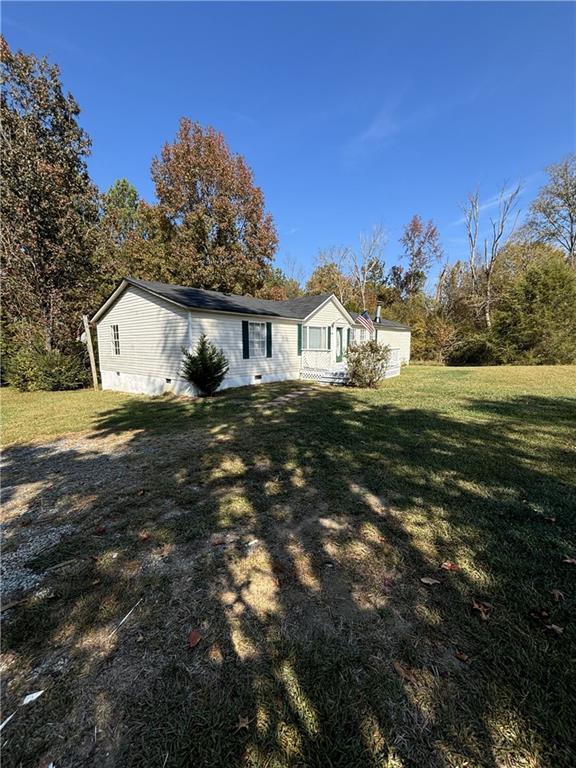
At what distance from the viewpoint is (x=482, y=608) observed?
2080mm

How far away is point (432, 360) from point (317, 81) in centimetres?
2085

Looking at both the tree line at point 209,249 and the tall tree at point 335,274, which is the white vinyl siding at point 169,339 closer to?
the tree line at point 209,249

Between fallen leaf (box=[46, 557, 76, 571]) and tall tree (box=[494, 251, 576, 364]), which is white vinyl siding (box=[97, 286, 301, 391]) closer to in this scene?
fallen leaf (box=[46, 557, 76, 571])

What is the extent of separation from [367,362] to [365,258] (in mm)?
25290

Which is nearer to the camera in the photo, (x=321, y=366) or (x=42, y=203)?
(x=42, y=203)

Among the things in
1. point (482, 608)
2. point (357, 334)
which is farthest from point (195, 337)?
point (357, 334)

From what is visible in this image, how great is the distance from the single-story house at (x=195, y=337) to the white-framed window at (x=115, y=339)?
0.04 metres

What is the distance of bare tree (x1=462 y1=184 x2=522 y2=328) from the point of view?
23938 mm

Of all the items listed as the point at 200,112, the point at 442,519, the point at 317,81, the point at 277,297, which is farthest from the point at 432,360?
Result: the point at 442,519

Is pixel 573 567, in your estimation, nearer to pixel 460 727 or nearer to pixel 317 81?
pixel 460 727

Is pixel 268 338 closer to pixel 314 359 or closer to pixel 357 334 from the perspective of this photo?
pixel 314 359

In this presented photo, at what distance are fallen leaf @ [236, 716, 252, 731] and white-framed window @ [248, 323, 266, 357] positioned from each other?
37.9 ft

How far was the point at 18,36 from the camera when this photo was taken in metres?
13.3

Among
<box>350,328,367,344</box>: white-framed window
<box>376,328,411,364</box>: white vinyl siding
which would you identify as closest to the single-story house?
<box>350,328,367,344</box>: white-framed window
